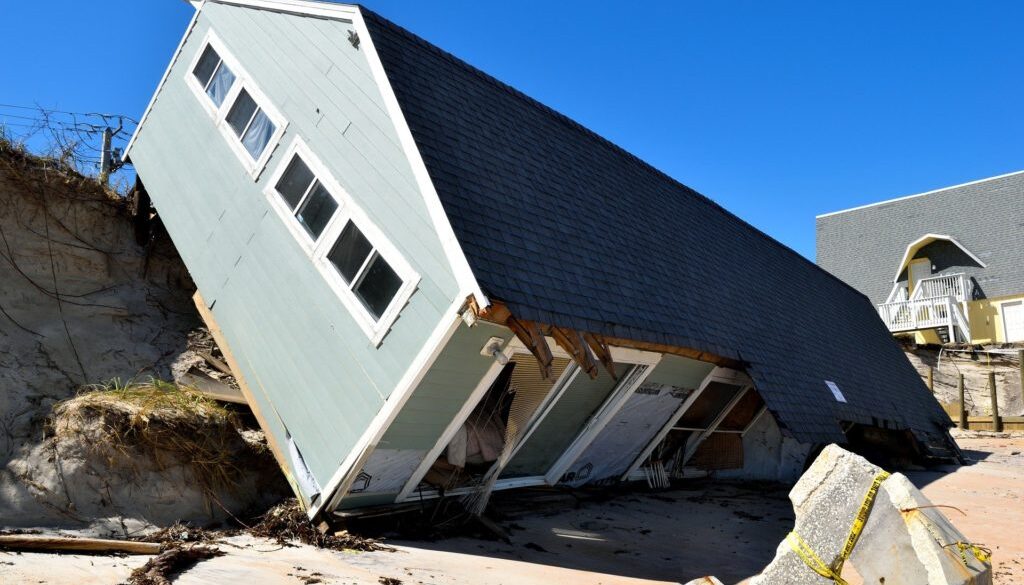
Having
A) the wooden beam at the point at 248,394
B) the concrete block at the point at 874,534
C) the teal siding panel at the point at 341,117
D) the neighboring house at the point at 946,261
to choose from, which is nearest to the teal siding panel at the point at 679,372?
the teal siding panel at the point at 341,117

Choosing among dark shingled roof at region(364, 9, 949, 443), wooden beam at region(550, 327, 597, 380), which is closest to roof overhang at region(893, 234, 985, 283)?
dark shingled roof at region(364, 9, 949, 443)

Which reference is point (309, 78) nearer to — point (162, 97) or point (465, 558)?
point (162, 97)

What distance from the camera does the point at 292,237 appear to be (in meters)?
8.95

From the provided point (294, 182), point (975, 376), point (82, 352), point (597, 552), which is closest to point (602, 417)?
point (597, 552)

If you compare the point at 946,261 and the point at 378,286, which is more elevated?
the point at 946,261

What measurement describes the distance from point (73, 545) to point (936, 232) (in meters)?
35.0

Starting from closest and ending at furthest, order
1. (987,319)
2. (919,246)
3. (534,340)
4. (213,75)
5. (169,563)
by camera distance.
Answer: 1. (169,563)
2. (534,340)
3. (213,75)
4. (987,319)
5. (919,246)

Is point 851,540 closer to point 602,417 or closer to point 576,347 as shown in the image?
point 576,347

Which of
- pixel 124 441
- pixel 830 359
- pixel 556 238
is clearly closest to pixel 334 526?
pixel 124 441

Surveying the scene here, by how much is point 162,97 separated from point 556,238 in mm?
6890

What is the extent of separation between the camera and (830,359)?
1531 cm

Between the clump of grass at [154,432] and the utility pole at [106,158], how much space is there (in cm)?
543

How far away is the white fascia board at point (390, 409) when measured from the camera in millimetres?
7223

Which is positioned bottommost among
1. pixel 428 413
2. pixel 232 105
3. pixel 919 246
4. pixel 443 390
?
pixel 428 413
